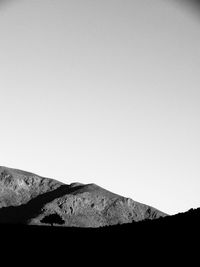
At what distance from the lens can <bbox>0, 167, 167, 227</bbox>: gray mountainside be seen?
A: 159750mm

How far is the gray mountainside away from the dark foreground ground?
127070mm

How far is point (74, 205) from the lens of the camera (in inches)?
6786

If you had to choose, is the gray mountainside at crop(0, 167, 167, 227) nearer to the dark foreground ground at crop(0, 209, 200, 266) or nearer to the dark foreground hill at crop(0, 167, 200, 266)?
the dark foreground hill at crop(0, 167, 200, 266)

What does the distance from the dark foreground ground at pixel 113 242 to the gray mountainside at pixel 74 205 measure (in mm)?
127070

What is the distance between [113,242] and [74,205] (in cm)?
15602

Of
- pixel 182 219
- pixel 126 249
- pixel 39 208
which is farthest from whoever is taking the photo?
pixel 39 208

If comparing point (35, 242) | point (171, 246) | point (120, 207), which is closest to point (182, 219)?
point (171, 246)

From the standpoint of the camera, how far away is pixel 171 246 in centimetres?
1688

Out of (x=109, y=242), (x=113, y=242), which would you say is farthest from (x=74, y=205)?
(x=113, y=242)

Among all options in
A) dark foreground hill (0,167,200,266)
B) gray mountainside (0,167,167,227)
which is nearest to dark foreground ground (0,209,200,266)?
dark foreground hill (0,167,200,266)

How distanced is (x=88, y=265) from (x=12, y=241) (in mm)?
5362

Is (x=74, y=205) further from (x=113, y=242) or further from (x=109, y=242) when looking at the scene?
(x=113, y=242)

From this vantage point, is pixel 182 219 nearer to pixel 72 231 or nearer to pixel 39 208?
pixel 72 231

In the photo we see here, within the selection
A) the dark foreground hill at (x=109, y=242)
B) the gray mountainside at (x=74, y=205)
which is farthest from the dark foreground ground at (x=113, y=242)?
the gray mountainside at (x=74, y=205)
